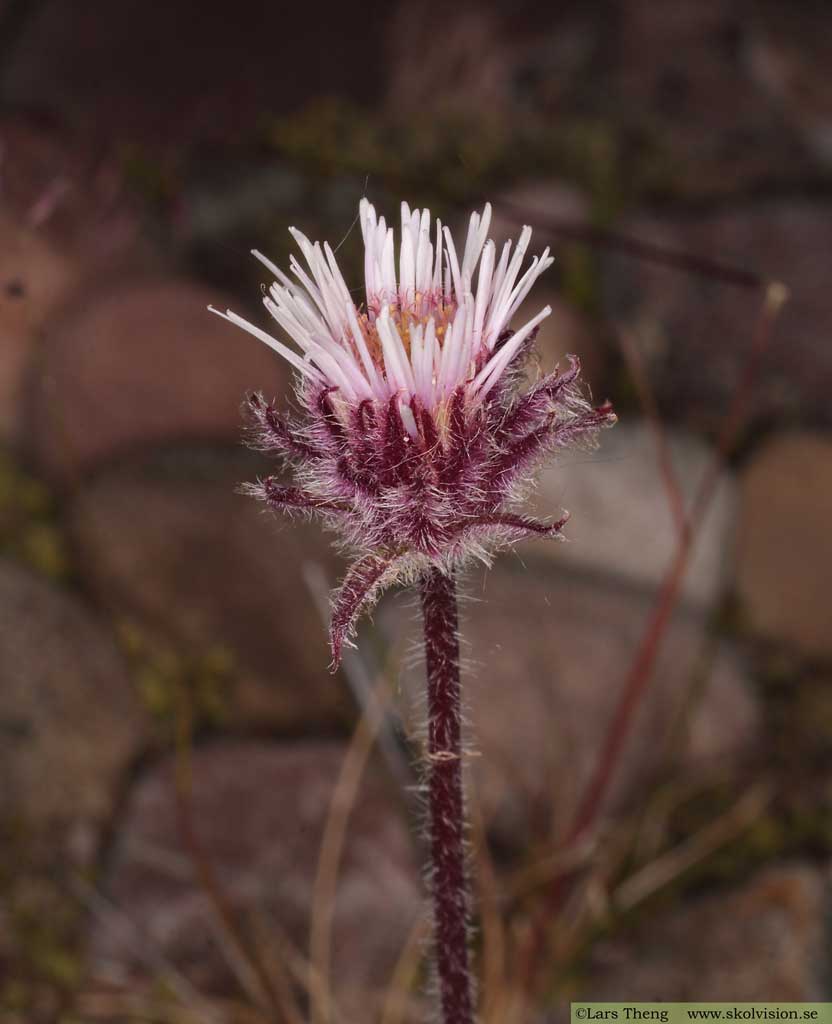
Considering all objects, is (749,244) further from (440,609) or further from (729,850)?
(440,609)

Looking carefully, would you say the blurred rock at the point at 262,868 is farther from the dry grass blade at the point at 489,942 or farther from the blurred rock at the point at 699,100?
the blurred rock at the point at 699,100

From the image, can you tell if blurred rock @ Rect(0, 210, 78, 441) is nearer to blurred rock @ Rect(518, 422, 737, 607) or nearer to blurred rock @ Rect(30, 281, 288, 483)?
blurred rock @ Rect(30, 281, 288, 483)

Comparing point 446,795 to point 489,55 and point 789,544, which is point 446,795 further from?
point 489,55

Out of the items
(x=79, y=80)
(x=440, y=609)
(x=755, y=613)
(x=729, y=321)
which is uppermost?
(x=79, y=80)

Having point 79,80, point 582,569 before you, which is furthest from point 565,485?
point 79,80

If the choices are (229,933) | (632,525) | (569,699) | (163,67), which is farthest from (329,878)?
(163,67)

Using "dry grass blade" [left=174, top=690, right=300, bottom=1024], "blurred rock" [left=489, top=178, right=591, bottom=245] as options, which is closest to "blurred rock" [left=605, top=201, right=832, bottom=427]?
"blurred rock" [left=489, top=178, right=591, bottom=245]
